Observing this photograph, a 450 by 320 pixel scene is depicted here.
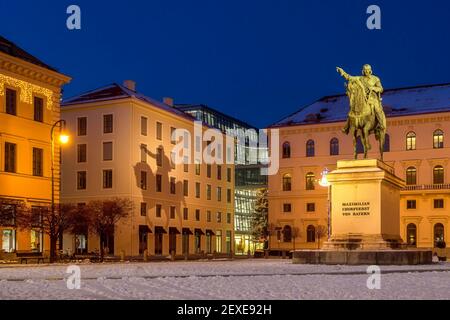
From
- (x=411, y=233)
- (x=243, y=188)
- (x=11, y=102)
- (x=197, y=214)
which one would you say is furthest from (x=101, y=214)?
(x=243, y=188)

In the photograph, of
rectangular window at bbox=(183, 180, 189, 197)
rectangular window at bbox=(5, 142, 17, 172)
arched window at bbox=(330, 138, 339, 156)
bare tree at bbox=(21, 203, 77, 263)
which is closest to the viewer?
bare tree at bbox=(21, 203, 77, 263)

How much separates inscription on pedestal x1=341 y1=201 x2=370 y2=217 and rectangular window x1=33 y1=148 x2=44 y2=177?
27.7 meters

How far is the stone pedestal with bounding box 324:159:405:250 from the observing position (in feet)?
111

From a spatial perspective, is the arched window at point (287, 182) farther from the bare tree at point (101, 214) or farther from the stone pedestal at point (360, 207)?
the stone pedestal at point (360, 207)

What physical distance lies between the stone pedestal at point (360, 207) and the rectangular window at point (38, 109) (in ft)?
92.3

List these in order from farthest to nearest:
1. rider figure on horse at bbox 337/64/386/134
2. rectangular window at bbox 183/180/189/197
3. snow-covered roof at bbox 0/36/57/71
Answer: rectangular window at bbox 183/180/189/197
snow-covered roof at bbox 0/36/57/71
rider figure on horse at bbox 337/64/386/134

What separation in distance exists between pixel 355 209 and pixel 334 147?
5412 centimetres

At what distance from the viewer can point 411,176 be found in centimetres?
8356

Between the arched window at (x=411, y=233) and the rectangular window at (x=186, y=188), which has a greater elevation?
the rectangular window at (x=186, y=188)

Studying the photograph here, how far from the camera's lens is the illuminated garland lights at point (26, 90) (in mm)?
52844

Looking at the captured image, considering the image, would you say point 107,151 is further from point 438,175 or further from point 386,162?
point 438,175

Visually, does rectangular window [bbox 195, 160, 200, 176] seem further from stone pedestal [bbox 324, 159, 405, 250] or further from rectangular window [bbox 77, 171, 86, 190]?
stone pedestal [bbox 324, 159, 405, 250]

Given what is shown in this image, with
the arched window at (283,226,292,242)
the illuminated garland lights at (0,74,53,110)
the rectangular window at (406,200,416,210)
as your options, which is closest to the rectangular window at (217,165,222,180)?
the arched window at (283,226,292,242)

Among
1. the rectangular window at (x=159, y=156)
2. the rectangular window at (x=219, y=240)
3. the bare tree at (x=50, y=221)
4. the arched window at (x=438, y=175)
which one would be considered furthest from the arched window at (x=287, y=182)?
the bare tree at (x=50, y=221)
